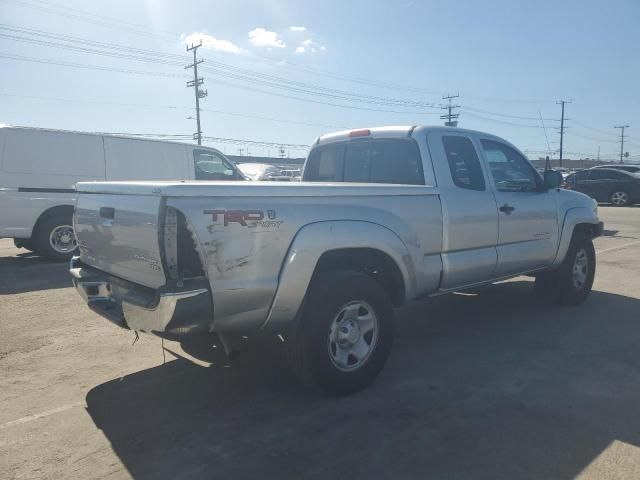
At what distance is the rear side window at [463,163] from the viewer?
15.3 feet

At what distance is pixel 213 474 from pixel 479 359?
257cm

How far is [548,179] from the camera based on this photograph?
563 cm

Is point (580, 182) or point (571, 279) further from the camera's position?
point (580, 182)

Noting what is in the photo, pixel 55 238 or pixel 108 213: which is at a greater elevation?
pixel 108 213

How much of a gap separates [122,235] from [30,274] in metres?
5.72

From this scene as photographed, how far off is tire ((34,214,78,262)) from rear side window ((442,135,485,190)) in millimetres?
7207

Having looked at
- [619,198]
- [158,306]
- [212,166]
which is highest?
[212,166]

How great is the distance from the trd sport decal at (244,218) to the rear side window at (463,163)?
82.0 inches

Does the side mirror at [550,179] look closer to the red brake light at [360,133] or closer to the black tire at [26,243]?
the red brake light at [360,133]

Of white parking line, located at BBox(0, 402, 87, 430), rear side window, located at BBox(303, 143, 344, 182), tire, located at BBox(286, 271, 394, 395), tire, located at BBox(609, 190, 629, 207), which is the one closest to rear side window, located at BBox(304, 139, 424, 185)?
rear side window, located at BBox(303, 143, 344, 182)

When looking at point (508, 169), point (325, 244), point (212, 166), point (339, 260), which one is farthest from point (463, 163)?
point (212, 166)

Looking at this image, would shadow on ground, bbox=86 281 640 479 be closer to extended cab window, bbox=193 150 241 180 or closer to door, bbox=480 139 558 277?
door, bbox=480 139 558 277

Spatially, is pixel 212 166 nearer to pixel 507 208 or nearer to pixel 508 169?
pixel 508 169

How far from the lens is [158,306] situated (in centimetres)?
296
